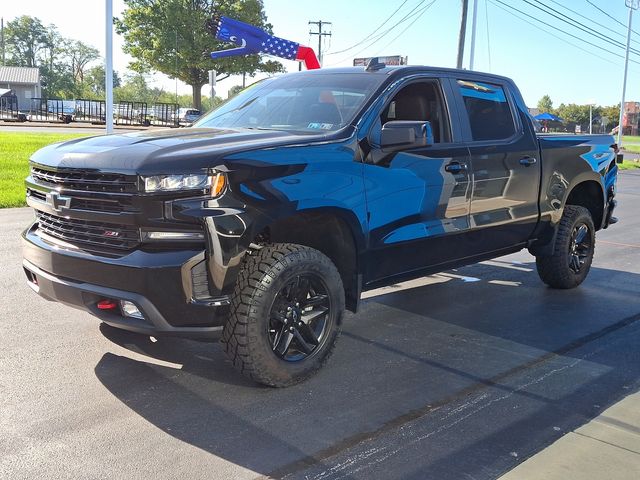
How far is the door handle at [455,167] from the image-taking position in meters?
4.80

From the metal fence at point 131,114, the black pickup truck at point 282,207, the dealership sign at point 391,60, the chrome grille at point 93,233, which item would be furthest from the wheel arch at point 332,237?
the metal fence at point 131,114

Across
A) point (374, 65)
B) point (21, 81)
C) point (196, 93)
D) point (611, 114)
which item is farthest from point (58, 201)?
point (611, 114)

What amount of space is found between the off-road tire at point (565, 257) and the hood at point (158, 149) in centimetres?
332

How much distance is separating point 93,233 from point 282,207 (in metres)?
1.06

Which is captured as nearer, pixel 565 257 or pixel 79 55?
pixel 565 257

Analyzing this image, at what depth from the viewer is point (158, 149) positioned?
11.7 feet

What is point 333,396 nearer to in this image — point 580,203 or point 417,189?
point 417,189

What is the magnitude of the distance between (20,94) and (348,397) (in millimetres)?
77194

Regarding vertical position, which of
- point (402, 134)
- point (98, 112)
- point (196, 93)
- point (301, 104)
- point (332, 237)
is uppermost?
point (196, 93)

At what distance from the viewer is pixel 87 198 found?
142 inches

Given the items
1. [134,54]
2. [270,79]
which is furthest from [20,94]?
[270,79]

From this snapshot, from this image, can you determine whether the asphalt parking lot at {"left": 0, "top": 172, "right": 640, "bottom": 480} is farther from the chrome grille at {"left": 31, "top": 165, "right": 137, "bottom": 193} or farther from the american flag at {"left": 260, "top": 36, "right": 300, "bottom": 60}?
the american flag at {"left": 260, "top": 36, "right": 300, "bottom": 60}

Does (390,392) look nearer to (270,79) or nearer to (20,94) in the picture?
(270,79)

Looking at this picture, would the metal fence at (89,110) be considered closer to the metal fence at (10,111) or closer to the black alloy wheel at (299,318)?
the metal fence at (10,111)
